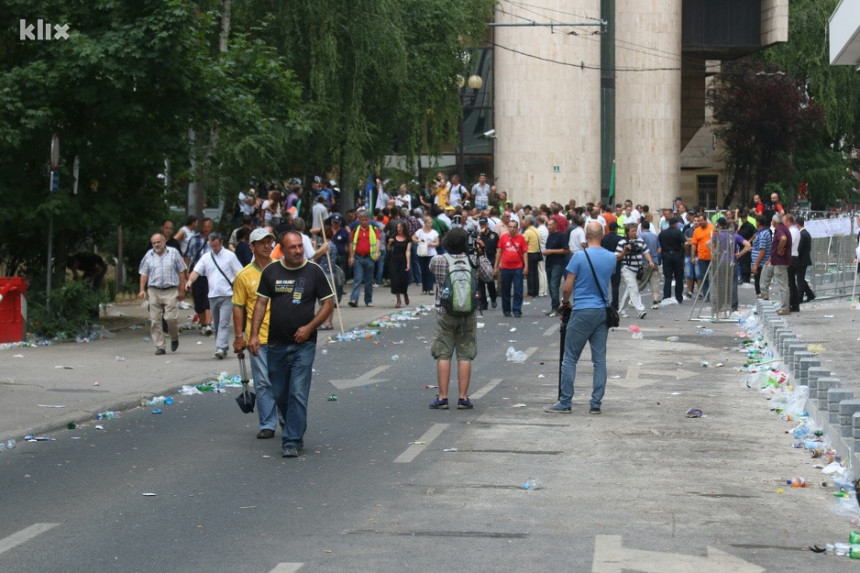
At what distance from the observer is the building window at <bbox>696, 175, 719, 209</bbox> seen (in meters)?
70.6

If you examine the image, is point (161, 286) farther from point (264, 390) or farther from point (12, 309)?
point (264, 390)

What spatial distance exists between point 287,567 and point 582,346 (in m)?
6.44

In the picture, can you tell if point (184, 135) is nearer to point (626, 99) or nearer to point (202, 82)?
point (202, 82)

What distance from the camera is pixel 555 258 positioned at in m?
24.7

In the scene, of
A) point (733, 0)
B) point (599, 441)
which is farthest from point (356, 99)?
point (733, 0)

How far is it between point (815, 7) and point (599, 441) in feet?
179

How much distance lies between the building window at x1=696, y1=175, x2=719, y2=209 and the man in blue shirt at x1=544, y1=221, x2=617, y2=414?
59.1m

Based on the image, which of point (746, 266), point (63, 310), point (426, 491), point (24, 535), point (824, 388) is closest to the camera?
point (24, 535)

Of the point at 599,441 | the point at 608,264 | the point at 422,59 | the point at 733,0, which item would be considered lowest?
the point at 599,441

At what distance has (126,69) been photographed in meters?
19.2

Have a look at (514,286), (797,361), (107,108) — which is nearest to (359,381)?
(797,361)

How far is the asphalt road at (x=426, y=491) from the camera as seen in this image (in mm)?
7230

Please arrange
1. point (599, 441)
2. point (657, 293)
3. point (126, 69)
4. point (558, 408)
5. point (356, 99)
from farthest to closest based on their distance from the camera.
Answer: point (356, 99) < point (657, 293) < point (126, 69) < point (558, 408) < point (599, 441)

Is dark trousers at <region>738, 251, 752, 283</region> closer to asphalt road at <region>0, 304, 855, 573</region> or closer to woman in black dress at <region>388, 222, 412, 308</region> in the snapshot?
woman in black dress at <region>388, 222, 412, 308</region>
